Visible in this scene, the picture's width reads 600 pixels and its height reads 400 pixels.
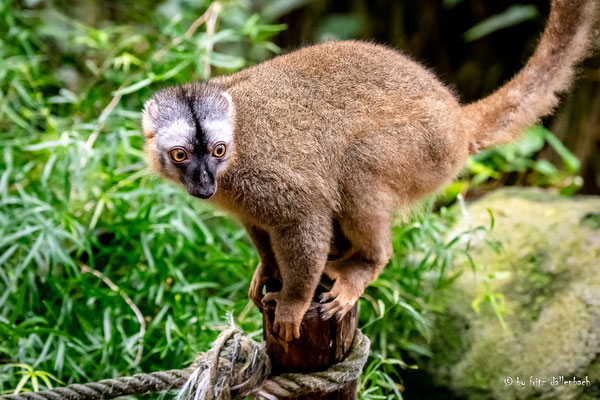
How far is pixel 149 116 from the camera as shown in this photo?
3.43 m

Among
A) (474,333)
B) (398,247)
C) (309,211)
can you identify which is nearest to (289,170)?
(309,211)

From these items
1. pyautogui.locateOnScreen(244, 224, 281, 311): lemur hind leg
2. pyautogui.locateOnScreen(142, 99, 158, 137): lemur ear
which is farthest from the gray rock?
pyautogui.locateOnScreen(142, 99, 158, 137): lemur ear

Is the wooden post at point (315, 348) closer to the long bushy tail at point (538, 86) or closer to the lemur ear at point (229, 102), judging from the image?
the lemur ear at point (229, 102)

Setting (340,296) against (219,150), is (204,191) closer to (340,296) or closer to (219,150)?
(219,150)

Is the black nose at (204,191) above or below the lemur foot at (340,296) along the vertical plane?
above

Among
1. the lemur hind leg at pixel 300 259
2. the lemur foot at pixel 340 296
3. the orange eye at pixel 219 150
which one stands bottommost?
the lemur foot at pixel 340 296

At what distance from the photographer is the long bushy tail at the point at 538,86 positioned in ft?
12.3

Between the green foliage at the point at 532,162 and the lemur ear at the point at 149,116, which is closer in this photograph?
the lemur ear at the point at 149,116

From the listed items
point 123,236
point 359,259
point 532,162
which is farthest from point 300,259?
point 532,162

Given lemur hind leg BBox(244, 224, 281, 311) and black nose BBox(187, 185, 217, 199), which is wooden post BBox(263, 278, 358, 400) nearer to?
lemur hind leg BBox(244, 224, 281, 311)

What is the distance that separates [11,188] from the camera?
202 inches

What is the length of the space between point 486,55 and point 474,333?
4.29 meters

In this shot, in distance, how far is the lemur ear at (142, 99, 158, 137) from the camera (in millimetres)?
3385

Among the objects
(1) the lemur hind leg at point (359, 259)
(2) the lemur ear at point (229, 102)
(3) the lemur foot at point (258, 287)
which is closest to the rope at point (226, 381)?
(1) the lemur hind leg at point (359, 259)
